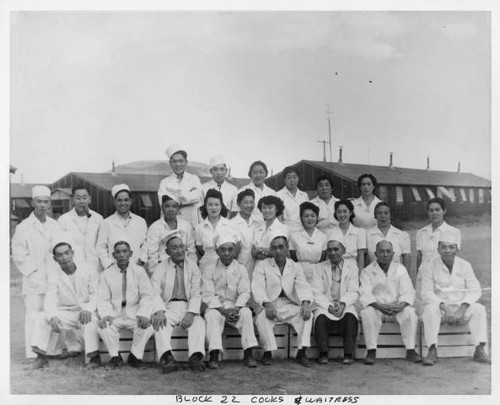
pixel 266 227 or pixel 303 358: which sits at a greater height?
pixel 266 227

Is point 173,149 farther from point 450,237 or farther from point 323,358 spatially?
point 450,237

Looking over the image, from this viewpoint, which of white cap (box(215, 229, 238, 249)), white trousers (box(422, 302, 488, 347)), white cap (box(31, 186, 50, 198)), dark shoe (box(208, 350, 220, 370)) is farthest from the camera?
white cap (box(31, 186, 50, 198))

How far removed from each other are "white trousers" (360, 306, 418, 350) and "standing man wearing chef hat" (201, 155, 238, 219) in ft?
5.86

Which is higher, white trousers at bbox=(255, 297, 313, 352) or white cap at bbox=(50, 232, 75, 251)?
white cap at bbox=(50, 232, 75, 251)

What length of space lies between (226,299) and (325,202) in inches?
60.0

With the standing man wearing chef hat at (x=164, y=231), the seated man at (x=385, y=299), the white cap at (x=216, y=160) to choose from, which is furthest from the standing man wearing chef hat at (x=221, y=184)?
the seated man at (x=385, y=299)

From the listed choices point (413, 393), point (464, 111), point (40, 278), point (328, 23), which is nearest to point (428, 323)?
point (413, 393)

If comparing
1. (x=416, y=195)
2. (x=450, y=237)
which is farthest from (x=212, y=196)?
(x=450, y=237)

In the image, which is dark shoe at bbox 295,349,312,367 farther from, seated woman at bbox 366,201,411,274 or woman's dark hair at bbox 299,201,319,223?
woman's dark hair at bbox 299,201,319,223

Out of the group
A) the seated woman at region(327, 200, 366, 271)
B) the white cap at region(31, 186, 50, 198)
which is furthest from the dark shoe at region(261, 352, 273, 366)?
the white cap at region(31, 186, 50, 198)

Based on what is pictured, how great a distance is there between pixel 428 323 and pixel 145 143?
3547 mm

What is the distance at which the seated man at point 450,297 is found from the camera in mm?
5582

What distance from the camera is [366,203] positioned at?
6.08 metres

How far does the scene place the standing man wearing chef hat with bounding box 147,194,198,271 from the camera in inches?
227
